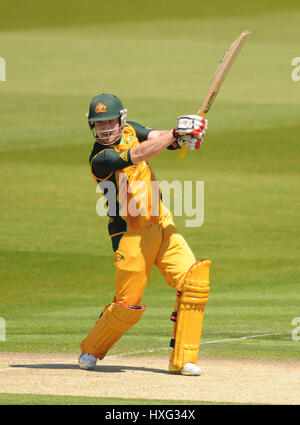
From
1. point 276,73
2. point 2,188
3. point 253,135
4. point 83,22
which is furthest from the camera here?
point 83,22

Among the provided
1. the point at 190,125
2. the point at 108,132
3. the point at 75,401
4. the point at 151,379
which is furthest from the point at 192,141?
the point at 75,401

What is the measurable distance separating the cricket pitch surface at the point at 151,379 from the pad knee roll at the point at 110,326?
0.19 metres

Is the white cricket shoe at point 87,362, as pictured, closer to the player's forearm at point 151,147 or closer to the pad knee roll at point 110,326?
the pad knee roll at point 110,326

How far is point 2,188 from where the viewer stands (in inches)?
855

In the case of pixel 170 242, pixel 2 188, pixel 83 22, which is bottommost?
pixel 170 242

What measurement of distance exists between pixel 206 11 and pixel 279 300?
38136 mm

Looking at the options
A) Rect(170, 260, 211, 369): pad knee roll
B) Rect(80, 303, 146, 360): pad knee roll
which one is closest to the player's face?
Rect(170, 260, 211, 369): pad knee roll

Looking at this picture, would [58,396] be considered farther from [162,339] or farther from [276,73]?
[276,73]

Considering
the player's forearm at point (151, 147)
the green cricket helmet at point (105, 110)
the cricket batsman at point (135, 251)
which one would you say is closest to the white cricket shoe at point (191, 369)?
the cricket batsman at point (135, 251)

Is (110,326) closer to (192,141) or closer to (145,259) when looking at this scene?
(145,259)

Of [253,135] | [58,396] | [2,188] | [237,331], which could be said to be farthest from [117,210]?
[253,135]

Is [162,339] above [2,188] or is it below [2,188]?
below

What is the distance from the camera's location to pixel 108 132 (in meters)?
8.69

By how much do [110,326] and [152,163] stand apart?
15332 mm
